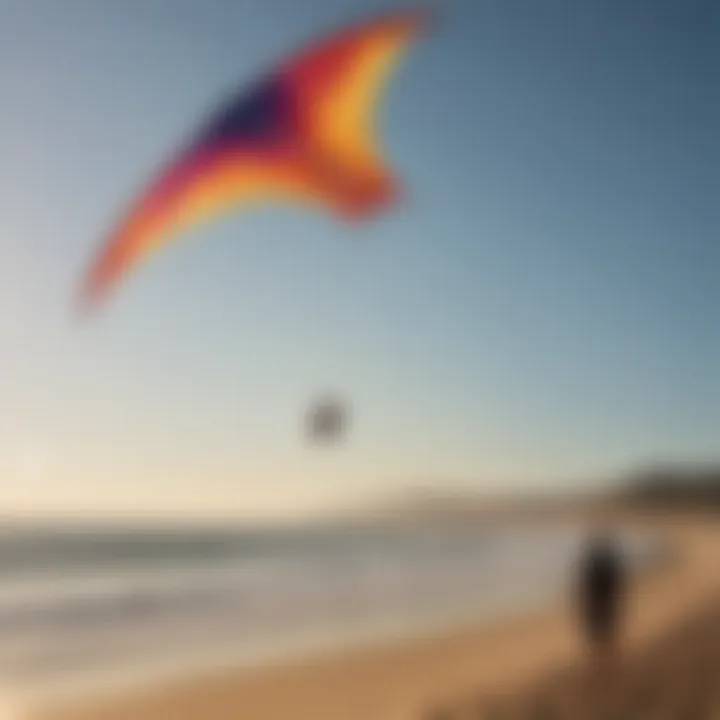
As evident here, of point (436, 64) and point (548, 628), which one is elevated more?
point (436, 64)

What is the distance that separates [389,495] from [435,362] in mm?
143

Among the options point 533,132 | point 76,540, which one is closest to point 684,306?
point 533,132

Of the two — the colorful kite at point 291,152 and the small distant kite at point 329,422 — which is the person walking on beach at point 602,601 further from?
the colorful kite at point 291,152

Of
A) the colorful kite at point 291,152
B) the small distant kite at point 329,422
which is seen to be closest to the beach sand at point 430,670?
the small distant kite at point 329,422

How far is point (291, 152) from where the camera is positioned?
1.43m

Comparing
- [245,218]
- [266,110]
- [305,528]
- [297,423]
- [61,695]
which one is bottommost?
[61,695]

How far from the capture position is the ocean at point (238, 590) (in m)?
1.31

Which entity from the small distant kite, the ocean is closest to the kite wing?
the small distant kite

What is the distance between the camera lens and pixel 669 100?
136cm

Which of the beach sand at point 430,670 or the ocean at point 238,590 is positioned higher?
the ocean at point 238,590

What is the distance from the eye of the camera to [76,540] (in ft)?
4.58

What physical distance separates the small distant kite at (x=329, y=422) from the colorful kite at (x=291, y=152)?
199 millimetres

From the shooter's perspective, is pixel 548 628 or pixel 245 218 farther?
pixel 245 218

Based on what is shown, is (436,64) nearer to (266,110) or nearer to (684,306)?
(266,110)
